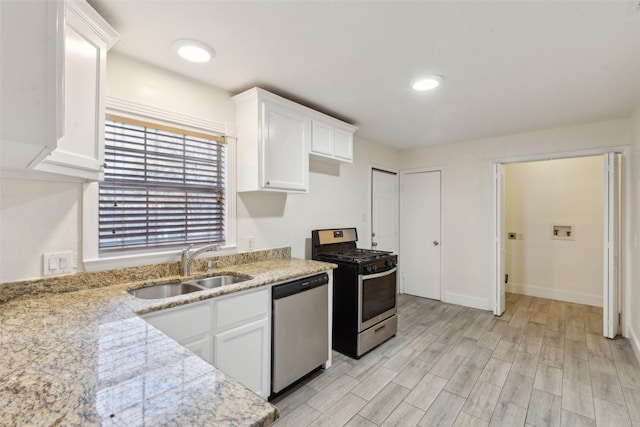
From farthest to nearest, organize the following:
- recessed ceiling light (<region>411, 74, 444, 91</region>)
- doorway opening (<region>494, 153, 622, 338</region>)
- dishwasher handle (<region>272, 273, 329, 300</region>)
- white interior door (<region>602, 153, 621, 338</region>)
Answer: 1. doorway opening (<region>494, 153, 622, 338</region>)
2. white interior door (<region>602, 153, 621, 338</region>)
3. recessed ceiling light (<region>411, 74, 444, 91</region>)
4. dishwasher handle (<region>272, 273, 329, 300</region>)

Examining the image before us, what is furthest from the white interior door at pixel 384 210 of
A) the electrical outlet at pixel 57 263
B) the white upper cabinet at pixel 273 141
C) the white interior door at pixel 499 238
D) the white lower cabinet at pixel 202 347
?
the electrical outlet at pixel 57 263

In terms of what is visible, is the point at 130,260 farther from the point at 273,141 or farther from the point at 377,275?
the point at 377,275

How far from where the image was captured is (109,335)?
1132mm

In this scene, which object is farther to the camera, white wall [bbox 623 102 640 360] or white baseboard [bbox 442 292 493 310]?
white baseboard [bbox 442 292 493 310]

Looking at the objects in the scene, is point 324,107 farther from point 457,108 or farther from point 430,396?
point 430,396

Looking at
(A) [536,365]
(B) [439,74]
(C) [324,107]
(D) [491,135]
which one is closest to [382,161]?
(D) [491,135]

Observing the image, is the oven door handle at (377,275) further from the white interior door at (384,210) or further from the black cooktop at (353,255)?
the white interior door at (384,210)

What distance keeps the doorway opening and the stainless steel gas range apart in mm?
1800

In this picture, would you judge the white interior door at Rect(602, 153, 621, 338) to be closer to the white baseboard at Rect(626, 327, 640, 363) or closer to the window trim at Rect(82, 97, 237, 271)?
the white baseboard at Rect(626, 327, 640, 363)

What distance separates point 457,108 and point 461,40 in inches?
49.8

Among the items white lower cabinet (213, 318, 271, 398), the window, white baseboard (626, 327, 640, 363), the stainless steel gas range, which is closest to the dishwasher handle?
white lower cabinet (213, 318, 271, 398)

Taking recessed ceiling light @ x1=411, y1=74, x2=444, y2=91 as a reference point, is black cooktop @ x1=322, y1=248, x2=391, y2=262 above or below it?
below

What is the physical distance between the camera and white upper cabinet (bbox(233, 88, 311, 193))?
7.95 ft

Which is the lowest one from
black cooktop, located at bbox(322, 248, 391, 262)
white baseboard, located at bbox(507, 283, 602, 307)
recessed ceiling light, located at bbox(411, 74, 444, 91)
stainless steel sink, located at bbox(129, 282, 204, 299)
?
white baseboard, located at bbox(507, 283, 602, 307)
